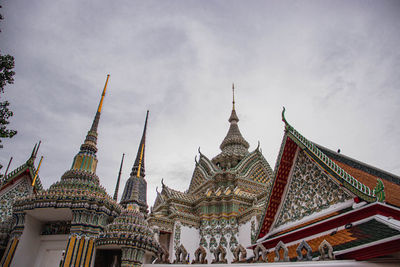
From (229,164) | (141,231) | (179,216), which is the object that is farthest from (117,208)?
(229,164)

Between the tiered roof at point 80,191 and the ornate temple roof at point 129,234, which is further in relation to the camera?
the tiered roof at point 80,191

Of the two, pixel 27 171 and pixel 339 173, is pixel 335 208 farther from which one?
pixel 27 171

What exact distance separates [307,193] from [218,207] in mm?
9400

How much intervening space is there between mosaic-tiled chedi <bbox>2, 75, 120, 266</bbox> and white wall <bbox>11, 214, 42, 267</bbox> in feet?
0.40

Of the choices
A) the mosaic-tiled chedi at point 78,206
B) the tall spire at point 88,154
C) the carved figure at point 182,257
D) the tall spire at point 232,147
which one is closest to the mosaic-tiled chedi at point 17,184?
the mosaic-tiled chedi at point 78,206

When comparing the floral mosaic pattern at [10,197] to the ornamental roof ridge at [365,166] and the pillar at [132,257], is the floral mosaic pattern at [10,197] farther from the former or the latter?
Result: the ornamental roof ridge at [365,166]

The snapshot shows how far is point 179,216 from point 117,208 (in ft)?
25.9

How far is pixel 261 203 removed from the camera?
14727 mm

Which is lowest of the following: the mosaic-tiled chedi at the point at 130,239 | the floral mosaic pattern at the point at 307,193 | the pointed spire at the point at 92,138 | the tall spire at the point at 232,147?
the mosaic-tiled chedi at the point at 130,239

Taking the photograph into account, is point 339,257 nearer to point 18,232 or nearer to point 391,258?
point 391,258

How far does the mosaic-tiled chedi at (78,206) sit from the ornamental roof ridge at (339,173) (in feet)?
17.2

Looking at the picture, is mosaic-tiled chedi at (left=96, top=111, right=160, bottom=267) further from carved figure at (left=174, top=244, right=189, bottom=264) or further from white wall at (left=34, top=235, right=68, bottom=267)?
white wall at (left=34, top=235, right=68, bottom=267)

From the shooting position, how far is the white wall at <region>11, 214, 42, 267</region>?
24.2 ft

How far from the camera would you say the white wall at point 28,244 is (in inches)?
290
